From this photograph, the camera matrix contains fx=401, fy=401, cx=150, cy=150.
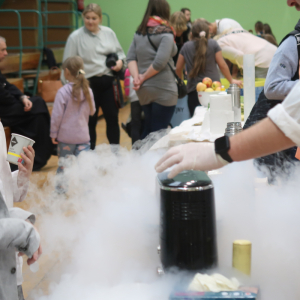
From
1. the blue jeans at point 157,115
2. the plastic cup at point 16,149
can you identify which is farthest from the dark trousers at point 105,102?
the plastic cup at point 16,149

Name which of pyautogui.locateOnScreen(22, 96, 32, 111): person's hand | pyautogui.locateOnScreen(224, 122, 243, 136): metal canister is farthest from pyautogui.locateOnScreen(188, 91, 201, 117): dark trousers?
pyautogui.locateOnScreen(224, 122, 243, 136): metal canister

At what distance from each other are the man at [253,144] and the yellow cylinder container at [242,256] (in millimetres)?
210

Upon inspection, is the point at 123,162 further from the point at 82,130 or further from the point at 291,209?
the point at 82,130

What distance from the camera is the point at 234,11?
9992mm

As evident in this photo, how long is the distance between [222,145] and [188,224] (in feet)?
0.71

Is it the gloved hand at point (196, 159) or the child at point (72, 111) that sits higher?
the gloved hand at point (196, 159)

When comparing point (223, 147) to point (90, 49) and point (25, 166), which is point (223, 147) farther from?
point (90, 49)

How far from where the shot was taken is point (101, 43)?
412cm

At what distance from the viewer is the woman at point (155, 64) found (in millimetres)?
3453

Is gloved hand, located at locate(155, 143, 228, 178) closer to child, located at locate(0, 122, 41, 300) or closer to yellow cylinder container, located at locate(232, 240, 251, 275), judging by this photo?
yellow cylinder container, located at locate(232, 240, 251, 275)

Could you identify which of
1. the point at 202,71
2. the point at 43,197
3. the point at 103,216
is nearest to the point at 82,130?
the point at 202,71

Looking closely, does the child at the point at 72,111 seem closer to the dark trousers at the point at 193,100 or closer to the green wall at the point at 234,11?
the dark trousers at the point at 193,100

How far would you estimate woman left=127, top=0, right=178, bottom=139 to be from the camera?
345 cm

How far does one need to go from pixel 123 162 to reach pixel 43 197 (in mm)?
321
